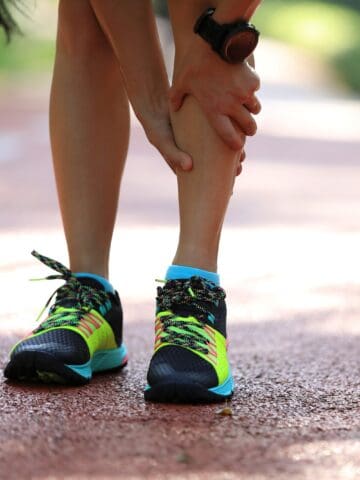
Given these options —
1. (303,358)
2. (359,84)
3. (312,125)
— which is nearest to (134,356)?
(303,358)

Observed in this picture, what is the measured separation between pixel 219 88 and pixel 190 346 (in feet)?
1.65

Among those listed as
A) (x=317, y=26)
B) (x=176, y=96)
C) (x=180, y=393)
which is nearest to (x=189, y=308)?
(x=180, y=393)

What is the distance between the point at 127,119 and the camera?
238 cm

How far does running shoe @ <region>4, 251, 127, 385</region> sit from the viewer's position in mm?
2107

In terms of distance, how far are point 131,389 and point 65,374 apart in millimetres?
147

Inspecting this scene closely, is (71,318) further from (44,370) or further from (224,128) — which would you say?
(224,128)

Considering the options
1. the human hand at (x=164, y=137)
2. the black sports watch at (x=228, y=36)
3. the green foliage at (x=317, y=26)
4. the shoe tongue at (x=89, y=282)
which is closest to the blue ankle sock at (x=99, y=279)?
the shoe tongue at (x=89, y=282)

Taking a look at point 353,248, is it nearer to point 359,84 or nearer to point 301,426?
point 301,426

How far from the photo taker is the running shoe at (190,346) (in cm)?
200

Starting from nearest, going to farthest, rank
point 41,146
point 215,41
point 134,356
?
1. point 215,41
2. point 134,356
3. point 41,146

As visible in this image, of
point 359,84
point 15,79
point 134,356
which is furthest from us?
point 359,84

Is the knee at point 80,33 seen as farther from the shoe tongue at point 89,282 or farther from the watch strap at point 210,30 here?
the shoe tongue at point 89,282

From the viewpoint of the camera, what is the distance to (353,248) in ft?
16.2

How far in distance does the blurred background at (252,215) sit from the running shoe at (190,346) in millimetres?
757
